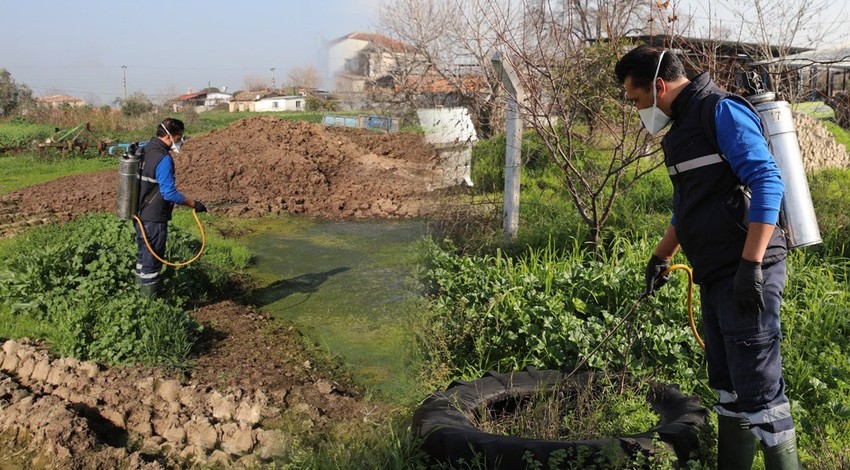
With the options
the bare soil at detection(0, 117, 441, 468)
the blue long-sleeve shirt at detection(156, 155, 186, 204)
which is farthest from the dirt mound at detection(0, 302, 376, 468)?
the blue long-sleeve shirt at detection(156, 155, 186, 204)

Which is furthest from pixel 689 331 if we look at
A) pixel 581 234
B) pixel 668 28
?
pixel 668 28

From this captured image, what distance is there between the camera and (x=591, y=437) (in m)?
3.37

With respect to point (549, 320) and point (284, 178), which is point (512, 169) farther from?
point (284, 178)

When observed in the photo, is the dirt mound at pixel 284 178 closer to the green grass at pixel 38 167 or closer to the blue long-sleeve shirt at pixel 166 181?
the green grass at pixel 38 167

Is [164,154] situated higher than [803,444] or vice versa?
[164,154]

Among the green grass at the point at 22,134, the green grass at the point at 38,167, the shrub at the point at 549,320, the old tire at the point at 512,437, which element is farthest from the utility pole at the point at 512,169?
the green grass at the point at 22,134

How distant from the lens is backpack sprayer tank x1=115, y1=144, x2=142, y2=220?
586cm

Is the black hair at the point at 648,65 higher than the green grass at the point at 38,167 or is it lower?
higher

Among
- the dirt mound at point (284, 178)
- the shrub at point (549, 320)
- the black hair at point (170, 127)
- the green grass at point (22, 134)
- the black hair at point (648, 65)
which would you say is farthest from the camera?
the green grass at point (22, 134)

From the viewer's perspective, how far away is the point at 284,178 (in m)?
13.9

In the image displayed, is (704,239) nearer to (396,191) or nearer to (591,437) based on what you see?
(591,437)

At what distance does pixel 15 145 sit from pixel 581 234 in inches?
729

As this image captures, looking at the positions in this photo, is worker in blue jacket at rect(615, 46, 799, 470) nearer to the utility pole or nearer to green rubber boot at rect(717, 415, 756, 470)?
green rubber boot at rect(717, 415, 756, 470)

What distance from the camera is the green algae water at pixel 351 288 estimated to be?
5.14 m
